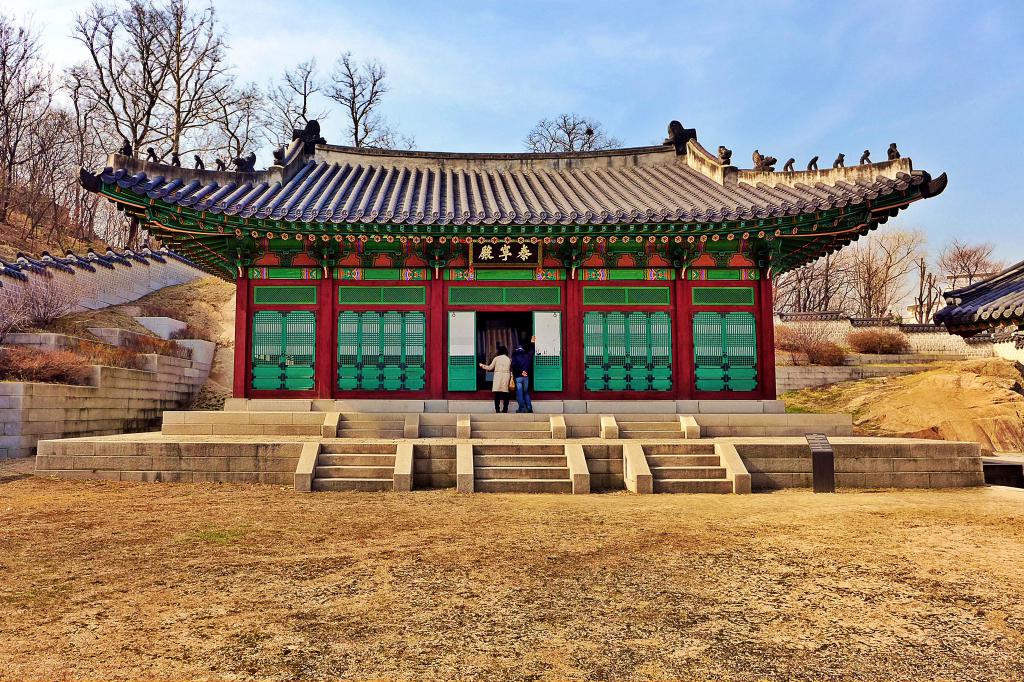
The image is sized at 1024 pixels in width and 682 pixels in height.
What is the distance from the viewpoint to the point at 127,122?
3603cm

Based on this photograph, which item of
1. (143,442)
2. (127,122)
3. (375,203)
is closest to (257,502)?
(143,442)

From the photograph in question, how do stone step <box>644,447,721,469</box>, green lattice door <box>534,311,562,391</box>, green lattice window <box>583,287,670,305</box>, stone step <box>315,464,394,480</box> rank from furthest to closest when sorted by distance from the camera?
green lattice window <box>583,287,670,305</box>, green lattice door <box>534,311,562,391</box>, stone step <box>644,447,721,469</box>, stone step <box>315,464,394,480</box>

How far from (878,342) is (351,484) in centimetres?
3111

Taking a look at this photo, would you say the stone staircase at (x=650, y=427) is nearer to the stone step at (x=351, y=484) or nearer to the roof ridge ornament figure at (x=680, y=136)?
the stone step at (x=351, y=484)

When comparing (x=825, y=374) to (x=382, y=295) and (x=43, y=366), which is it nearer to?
(x=382, y=295)

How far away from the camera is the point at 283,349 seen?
14.8 metres

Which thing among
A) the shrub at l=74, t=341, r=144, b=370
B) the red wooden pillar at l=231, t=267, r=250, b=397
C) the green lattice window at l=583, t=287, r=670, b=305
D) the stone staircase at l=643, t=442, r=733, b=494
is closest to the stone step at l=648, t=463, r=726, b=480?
the stone staircase at l=643, t=442, r=733, b=494

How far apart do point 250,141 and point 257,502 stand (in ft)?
130

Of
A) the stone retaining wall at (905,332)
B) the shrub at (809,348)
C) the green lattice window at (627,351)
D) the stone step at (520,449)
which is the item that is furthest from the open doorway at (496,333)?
the stone retaining wall at (905,332)

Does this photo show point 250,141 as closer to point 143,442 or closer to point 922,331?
point 143,442

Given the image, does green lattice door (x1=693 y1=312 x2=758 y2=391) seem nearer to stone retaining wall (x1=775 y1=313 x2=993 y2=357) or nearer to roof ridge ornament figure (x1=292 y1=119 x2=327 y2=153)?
roof ridge ornament figure (x1=292 y1=119 x2=327 y2=153)

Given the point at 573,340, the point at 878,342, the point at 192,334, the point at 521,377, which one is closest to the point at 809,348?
→ the point at 878,342

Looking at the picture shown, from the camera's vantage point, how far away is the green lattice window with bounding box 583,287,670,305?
599 inches

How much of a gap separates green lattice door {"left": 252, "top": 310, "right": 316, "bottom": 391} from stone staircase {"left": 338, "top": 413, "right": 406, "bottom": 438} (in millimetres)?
1864
